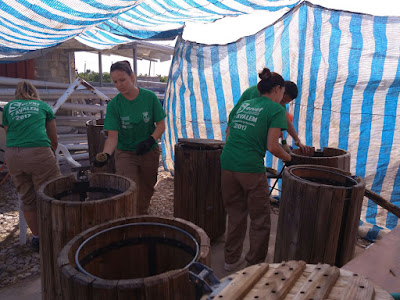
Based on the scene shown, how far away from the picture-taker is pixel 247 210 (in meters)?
3.12

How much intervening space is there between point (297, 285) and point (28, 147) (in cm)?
310

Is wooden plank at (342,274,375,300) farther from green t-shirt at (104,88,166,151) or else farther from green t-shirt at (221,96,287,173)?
green t-shirt at (104,88,166,151)

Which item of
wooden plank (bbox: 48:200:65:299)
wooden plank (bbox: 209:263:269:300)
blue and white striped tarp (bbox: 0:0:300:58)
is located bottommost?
wooden plank (bbox: 48:200:65:299)

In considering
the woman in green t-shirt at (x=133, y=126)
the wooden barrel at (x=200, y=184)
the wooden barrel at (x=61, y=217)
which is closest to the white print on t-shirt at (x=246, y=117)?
the wooden barrel at (x=200, y=184)

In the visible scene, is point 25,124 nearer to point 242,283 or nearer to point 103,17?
point 103,17

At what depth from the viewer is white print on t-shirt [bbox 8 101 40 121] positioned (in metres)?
3.37

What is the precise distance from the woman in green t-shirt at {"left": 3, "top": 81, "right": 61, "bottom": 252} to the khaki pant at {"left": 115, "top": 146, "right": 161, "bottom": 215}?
776 millimetres

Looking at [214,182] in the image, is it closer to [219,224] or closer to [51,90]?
[219,224]

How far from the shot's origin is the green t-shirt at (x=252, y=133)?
2637mm

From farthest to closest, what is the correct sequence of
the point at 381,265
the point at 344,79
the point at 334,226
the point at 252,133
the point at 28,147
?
the point at 344,79
the point at 28,147
the point at 252,133
the point at 334,226
the point at 381,265

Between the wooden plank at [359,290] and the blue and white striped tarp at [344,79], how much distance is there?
3340mm

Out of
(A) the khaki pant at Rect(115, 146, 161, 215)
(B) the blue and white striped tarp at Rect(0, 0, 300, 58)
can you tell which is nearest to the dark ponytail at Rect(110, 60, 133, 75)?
(A) the khaki pant at Rect(115, 146, 161, 215)

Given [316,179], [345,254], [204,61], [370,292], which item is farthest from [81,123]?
[370,292]

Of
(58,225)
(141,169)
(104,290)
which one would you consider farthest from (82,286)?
(141,169)
